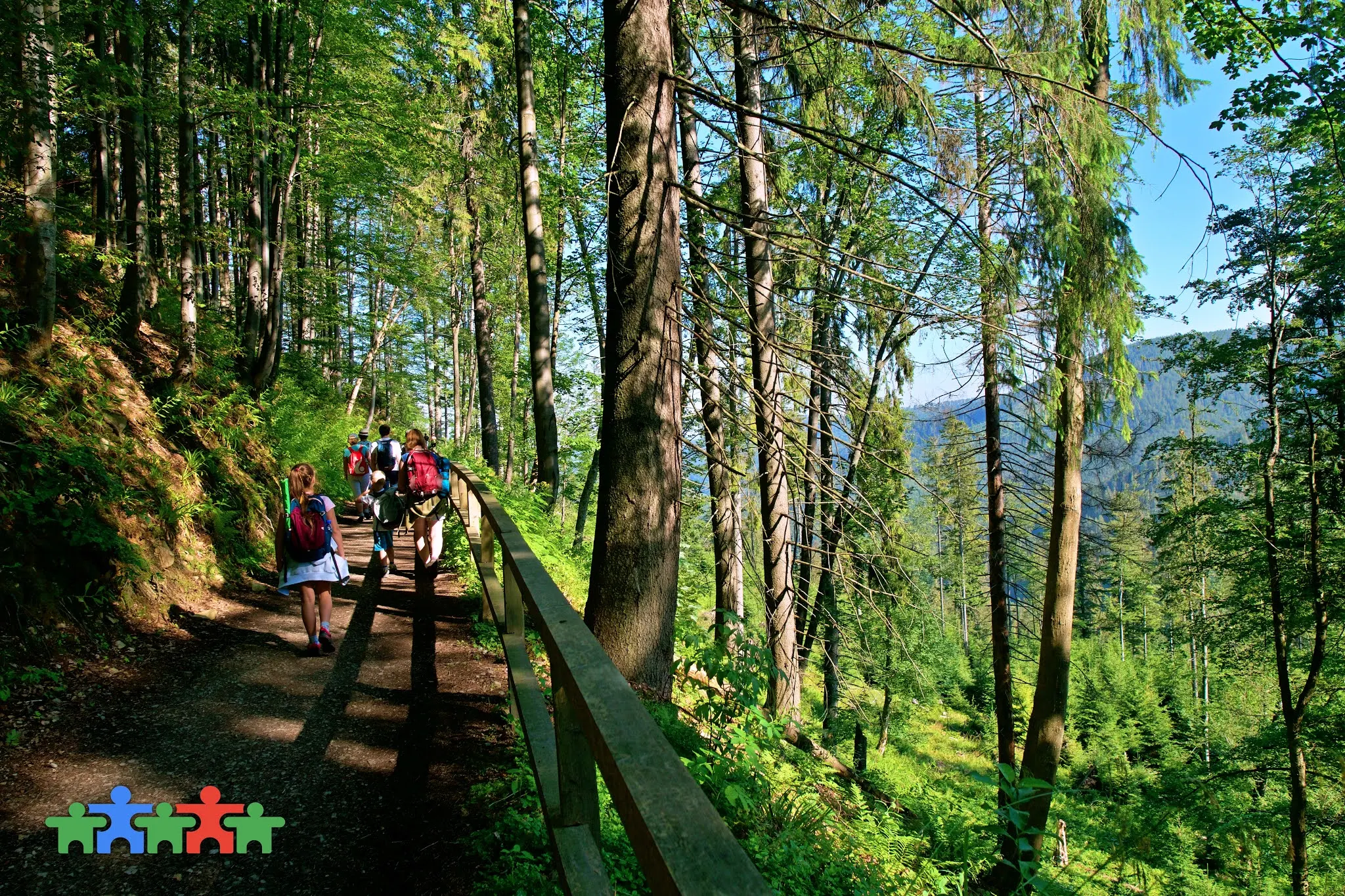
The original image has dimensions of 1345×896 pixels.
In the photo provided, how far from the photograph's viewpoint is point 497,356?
3356 centimetres

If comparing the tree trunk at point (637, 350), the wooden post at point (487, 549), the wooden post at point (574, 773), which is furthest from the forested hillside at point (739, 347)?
the wooden post at point (487, 549)

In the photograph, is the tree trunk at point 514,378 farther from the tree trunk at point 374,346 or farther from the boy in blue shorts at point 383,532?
the boy in blue shorts at point 383,532

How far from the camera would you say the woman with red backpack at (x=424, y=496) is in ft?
26.7

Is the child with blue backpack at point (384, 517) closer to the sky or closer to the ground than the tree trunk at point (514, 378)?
closer to the ground

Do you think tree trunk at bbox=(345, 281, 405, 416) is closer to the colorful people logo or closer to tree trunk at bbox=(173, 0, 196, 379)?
tree trunk at bbox=(173, 0, 196, 379)

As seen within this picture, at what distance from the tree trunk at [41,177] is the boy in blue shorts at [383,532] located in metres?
3.59

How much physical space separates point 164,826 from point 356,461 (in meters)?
7.63

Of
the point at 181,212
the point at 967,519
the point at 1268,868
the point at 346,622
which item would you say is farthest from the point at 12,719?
the point at 967,519

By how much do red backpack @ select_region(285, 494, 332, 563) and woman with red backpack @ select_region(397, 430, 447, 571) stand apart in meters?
2.23

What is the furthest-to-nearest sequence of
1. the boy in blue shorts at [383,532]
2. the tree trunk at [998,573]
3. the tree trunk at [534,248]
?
the tree trunk at [998,573] → the tree trunk at [534,248] → the boy in blue shorts at [383,532]

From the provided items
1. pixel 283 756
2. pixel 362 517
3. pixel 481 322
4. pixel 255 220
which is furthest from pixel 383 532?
pixel 481 322

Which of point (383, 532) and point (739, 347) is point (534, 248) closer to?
point (383, 532)

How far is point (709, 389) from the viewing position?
451 centimetres

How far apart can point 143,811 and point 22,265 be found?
6950 millimetres
